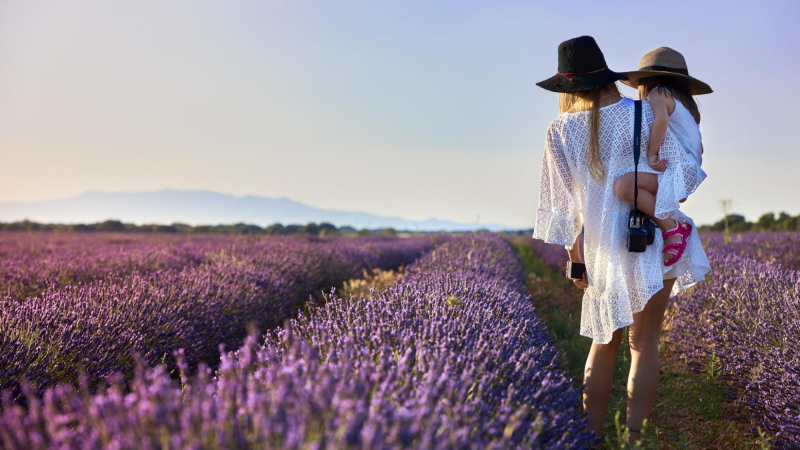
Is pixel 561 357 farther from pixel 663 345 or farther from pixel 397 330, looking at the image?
pixel 397 330

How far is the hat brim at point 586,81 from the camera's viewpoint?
218 cm

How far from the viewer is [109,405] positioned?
1125 millimetres

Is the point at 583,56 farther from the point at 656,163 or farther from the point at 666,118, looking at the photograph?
the point at 656,163

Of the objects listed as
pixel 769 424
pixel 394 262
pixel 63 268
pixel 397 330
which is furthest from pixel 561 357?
pixel 394 262

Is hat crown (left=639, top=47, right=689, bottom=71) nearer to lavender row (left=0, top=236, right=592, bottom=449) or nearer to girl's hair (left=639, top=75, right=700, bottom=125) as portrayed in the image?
girl's hair (left=639, top=75, right=700, bottom=125)

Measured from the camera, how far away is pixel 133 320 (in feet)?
9.66

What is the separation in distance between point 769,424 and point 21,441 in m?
2.99

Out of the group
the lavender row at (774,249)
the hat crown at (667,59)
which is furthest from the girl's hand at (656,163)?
the lavender row at (774,249)

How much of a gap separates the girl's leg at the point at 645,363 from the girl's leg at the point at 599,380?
0.34 ft

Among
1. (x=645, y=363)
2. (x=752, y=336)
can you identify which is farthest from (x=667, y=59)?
(x=752, y=336)

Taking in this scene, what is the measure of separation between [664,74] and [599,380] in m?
1.33

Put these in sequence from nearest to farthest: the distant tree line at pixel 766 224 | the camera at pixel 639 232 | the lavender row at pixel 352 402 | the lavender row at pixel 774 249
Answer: the lavender row at pixel 352 402
the camera at pixel 639 232
the lavender row at pixel 774 249
the distant tree line at pixel 766 224

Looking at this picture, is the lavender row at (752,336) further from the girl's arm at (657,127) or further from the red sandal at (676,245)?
the girl's arm at (657,127)

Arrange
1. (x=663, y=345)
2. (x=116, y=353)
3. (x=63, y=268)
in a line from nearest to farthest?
(x=116, y=353) → (x=663, y=345) → (x=63, y=268)
